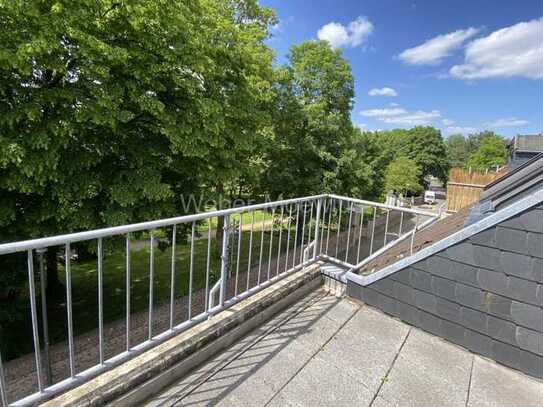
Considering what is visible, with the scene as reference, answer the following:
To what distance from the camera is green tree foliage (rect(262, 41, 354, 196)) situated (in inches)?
348

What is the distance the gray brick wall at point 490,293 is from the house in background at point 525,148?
843cm

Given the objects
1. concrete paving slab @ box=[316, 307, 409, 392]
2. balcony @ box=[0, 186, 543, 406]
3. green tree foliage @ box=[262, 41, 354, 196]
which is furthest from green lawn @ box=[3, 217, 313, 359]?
green tree foliage @ box=[262, 41, 354, 196]

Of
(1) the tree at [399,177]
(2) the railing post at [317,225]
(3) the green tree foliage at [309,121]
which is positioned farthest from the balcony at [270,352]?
(1) the tree at [399,177]

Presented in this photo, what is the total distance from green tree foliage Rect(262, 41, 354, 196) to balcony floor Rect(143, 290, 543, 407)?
662 cm

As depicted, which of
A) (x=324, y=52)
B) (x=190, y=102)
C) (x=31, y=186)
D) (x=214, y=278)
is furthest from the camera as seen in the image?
(x=324, y=52)

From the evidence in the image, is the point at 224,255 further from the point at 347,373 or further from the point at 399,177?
the point at 399,177

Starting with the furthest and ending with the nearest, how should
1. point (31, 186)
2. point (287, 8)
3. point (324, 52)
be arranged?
point (324, 52)
point (287, 8)
point (31, 186)

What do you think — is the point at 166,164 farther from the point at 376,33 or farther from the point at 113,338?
the point at 376,33

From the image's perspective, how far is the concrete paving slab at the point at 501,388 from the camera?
1.64m

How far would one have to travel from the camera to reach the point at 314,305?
2.61 metres

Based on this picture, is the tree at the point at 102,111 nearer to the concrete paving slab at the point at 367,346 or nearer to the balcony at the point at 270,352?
the balcony at the point at 270,352

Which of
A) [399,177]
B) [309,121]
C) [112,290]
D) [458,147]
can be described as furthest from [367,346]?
→ [458,147]

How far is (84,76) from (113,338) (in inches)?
133

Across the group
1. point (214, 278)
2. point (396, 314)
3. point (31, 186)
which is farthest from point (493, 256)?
point (214, 278)
